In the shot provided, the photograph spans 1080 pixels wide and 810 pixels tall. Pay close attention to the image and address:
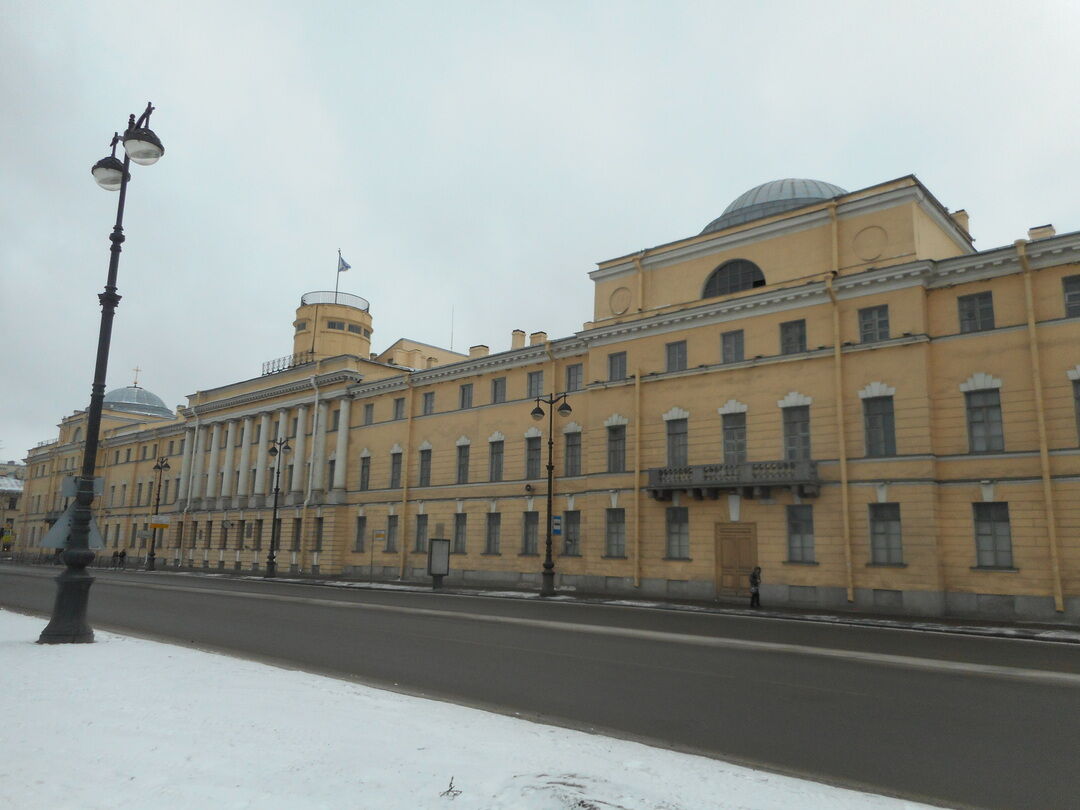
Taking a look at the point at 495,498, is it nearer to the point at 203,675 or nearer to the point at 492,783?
the point at 203,675

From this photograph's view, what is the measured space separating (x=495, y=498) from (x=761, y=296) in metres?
17.7

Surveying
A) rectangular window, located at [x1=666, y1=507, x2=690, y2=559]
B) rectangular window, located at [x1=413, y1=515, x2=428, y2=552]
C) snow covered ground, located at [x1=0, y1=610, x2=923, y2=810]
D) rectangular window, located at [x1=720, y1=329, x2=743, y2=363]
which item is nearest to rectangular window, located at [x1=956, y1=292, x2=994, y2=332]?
rectangular window, located at [x1=720, y1=329, x2=743, y2=363]

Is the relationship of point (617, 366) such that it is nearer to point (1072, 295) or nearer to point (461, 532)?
point (461, 532)

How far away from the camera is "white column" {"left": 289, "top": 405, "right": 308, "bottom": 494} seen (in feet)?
172

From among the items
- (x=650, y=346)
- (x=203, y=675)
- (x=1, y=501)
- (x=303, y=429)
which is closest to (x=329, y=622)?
(x=203, y=675)

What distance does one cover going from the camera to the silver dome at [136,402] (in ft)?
307

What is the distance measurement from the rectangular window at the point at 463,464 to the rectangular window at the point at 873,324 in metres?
22.2

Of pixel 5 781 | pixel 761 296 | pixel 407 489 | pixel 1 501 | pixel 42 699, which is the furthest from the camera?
pixel 1 501

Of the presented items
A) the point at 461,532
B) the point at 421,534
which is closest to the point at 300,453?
the point at 421,534

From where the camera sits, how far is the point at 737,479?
28.5 meters

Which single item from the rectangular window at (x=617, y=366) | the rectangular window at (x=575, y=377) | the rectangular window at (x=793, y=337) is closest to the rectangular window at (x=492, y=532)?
the rectangular window at (x=575, y=377)

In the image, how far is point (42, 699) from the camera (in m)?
7.85

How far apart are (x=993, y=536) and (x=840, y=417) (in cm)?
601

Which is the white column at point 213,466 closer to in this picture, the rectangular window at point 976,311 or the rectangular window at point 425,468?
the rectangular window at point 425,468
